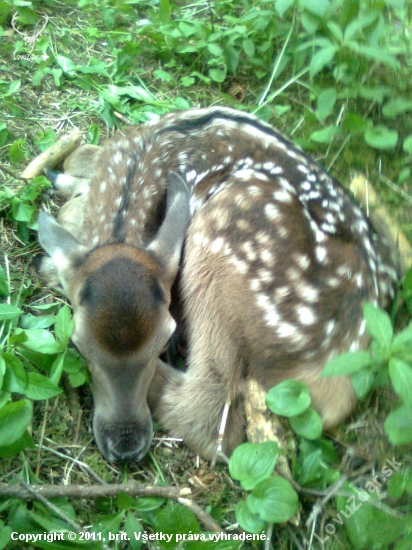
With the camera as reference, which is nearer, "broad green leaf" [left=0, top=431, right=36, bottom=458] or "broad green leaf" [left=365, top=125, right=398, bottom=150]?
"broad green leaf" [left=0, top=431, right=36, bottom=458]

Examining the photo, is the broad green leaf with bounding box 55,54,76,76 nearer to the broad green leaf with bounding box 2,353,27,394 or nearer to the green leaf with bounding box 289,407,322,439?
the broad green leaf with bounding box 2,353,27,394

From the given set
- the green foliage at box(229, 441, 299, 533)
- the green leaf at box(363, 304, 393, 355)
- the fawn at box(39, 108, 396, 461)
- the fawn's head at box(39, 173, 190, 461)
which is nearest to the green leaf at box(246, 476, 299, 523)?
the green foliage at box(229, 441, 299, 533)

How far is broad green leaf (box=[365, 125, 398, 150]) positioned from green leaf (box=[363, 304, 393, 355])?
130cm

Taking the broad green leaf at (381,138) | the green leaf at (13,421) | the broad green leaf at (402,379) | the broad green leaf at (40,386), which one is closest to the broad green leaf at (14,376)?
the broad green leaf at (40,386)

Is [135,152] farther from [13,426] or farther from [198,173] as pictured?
[13,426]

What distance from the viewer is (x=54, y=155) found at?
11.3ft

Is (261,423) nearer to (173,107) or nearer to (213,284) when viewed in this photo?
(213,284)

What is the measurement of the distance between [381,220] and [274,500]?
1695mm

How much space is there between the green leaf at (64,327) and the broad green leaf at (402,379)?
1.29 metres

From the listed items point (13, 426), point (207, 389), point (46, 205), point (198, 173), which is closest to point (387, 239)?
point (198, 173)

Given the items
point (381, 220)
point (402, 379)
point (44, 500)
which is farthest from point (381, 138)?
point (44, 500)

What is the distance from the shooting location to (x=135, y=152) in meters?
3.12

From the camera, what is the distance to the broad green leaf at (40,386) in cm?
229

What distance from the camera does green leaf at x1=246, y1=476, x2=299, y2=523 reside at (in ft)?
6.97
